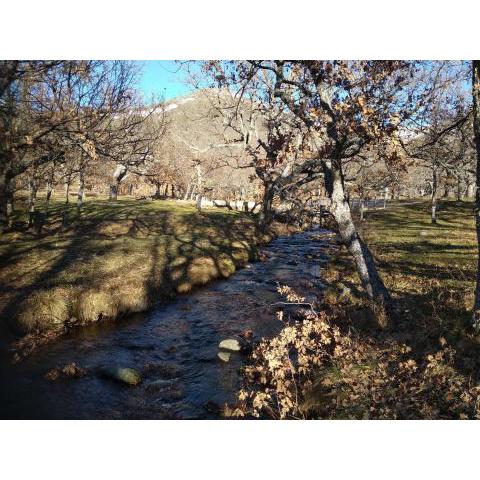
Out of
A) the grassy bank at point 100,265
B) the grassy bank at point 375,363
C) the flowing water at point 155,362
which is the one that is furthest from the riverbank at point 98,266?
the grassy bank at point 375,363

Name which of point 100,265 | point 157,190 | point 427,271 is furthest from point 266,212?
point 157,190

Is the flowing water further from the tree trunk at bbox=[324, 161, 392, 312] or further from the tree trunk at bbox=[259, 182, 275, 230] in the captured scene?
the tree trunk at bbox=[259, 182, 275, 230]

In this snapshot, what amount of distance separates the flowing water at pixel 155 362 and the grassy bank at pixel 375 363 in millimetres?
1154

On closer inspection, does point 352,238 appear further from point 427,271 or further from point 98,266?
point 98,266

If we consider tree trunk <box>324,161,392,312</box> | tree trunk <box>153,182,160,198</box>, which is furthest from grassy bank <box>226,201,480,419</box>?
tree trunk <box>153,182,160,198</box>

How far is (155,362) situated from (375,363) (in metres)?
5.77

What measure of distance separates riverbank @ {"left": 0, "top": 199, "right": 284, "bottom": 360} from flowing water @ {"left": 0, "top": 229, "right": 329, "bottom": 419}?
2.60ft

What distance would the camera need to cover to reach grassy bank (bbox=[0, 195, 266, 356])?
510 inches

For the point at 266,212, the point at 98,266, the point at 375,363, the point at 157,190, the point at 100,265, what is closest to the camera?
the point at 375,363

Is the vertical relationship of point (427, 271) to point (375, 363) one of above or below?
above

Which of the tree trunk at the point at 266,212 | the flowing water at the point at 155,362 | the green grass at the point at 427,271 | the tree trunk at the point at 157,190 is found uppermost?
the tree trunk at the point at 157,190

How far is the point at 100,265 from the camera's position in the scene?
1748 cm

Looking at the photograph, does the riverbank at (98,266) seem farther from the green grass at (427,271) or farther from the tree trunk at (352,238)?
the tree trunk at (352,238)

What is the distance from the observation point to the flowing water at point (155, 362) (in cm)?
827
